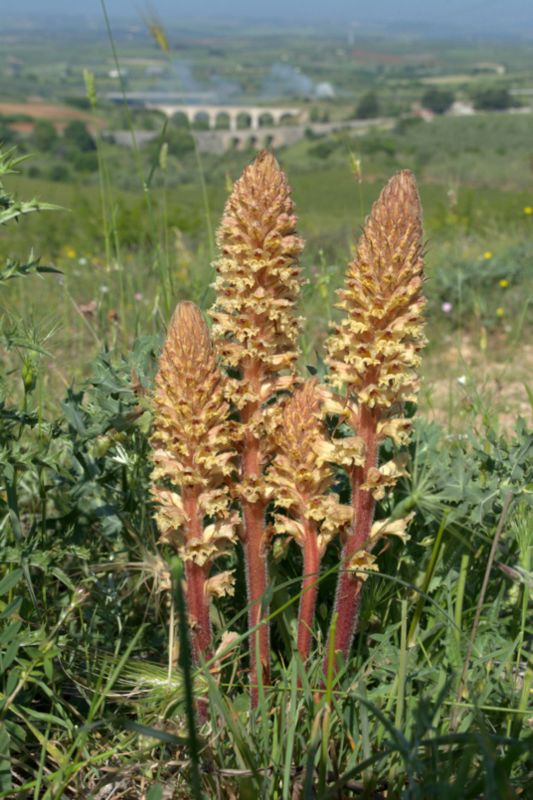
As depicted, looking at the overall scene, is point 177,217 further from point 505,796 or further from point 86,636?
point 505,796

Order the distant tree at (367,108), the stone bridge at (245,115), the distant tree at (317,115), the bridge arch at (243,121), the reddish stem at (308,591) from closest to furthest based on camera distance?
the reddish stem at (308,591), the stone bridge at (245,115), the bridge arch at (243,121), the distant tree at (367,108), the distant tree at (317,115)

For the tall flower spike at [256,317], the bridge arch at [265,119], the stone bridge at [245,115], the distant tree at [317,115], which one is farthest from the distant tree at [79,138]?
the tall flower spike at [256,317]

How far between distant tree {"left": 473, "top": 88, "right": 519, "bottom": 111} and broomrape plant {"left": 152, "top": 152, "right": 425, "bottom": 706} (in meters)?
86.7

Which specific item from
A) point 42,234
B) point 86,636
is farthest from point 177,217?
point 86,636

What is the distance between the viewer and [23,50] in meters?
146

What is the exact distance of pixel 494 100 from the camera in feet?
267

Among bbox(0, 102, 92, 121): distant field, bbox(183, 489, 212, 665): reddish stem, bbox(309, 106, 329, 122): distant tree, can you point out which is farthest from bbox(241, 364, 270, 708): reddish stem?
bbox(309, 106, 329, 122): distant tree

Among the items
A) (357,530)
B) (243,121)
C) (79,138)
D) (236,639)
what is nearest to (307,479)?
(357,530)

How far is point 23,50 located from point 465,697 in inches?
6425

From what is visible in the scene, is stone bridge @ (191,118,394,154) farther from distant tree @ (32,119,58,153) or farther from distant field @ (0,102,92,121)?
distant tree @ (32,119,58,153)

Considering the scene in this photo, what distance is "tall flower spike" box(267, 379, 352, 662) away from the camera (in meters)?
1.78

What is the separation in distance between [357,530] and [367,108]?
8066cm

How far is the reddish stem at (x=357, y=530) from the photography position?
5.99 feet

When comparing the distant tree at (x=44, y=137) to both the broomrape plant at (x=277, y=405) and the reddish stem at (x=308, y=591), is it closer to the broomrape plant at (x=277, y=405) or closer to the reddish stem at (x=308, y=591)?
the broomrape plant at (x=277, y=405)
